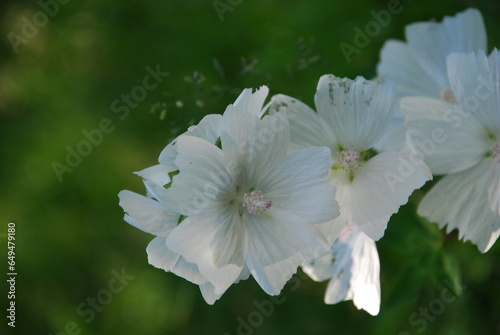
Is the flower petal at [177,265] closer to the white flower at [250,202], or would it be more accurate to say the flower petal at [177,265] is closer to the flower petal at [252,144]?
the white flower at [250,202]

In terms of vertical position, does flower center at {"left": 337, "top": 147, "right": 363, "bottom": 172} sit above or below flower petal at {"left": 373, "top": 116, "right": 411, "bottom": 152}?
above

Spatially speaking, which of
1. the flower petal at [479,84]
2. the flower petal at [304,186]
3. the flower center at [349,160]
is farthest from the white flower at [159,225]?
the flower petal at [479,84]

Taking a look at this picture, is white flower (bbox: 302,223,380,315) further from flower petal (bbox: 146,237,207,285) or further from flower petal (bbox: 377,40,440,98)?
flower petal (bbox: 377,40,440,98)

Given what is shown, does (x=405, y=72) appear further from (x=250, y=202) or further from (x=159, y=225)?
(x=159, y=225)

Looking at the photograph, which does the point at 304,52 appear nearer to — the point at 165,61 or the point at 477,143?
the point at 477,143

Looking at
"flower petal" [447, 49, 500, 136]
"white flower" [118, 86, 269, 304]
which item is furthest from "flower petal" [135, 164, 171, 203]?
"flower petal" [447, 49, 500, 136]

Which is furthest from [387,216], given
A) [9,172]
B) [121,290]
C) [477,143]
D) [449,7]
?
[9,172]

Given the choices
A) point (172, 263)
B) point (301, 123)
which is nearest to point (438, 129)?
point (301, 123)
